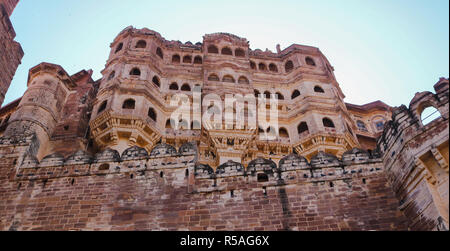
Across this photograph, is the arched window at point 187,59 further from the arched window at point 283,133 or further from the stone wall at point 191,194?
the stone wall at point 191,194

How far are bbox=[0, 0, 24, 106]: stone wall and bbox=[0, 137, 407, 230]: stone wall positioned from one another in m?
10.1

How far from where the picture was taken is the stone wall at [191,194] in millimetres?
8562

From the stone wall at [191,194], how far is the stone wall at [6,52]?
1011 centimetres

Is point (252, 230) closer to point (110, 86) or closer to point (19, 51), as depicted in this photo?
point (110, 86)

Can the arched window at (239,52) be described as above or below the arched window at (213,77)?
above

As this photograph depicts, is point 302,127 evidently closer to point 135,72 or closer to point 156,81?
point 156,81

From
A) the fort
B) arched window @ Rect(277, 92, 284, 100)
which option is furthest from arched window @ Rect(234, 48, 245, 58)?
the fort

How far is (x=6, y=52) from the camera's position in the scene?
759 inches

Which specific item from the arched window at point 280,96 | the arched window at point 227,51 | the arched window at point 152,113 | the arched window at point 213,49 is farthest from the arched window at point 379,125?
the arched window at point 152,113

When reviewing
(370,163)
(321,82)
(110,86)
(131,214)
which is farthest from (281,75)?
(131,214)

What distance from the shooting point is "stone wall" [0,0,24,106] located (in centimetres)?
1876

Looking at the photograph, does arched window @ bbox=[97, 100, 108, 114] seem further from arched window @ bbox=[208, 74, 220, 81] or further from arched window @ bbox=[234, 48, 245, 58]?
arched window @ bbox=[234, 48, 245, 58]

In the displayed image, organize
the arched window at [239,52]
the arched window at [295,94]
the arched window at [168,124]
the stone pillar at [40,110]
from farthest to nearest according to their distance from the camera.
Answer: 1. the arched window at [239,52]
2. the arched window at [295,94]
3. the arched window at [168,124]
4. the stone pillar at [40,110]

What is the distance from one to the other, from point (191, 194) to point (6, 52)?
48.6ft
